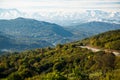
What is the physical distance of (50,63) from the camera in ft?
572

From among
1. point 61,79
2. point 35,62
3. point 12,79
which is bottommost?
point 35,62

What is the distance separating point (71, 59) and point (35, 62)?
28.0 meters

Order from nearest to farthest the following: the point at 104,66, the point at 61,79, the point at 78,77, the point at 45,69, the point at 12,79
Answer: the point at 61,79 < the point at 78,77 < the point at 12,79 < the point at 104,66 < the point at 45,69

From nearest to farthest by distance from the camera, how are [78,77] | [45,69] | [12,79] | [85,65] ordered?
[78,77]
[12,79]
[85,65]
[45,69]

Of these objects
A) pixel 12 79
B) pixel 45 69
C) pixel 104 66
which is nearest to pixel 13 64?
pixel 45 69

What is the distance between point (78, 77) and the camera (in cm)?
9625

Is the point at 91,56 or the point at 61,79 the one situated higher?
the point at 61,79

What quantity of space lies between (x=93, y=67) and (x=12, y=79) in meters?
51.7

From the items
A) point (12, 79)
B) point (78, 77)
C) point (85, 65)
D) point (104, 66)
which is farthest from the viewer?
point (85, 65)

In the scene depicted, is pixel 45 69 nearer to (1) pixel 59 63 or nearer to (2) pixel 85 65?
(1) pixel 59 63

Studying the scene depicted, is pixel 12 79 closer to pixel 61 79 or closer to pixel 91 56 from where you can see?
pixel 61 79

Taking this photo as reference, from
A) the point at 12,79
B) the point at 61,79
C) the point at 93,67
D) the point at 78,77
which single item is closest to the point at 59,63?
the point at 93,67

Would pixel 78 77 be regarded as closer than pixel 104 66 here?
Yes

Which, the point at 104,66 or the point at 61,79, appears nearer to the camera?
the point at 61,79
